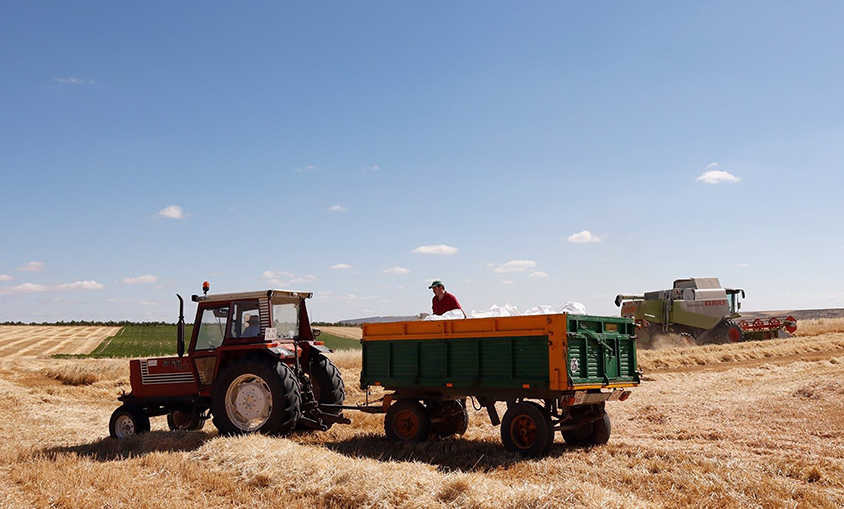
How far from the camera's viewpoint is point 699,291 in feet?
103

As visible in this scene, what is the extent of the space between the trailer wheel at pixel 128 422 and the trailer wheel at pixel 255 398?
176 cm

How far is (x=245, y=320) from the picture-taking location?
11.1 meters

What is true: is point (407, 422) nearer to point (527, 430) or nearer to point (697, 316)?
point (527, 430)

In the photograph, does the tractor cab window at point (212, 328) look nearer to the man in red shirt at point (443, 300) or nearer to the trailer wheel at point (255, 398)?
the trailer wheel at point (255, 398)

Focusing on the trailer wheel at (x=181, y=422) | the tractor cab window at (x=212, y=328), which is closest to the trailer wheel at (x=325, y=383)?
the tractor cab window at (x=212, y=328)

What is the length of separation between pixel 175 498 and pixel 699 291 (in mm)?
28527

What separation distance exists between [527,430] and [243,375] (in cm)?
428

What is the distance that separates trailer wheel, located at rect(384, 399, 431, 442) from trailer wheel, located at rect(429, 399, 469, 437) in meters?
0.29

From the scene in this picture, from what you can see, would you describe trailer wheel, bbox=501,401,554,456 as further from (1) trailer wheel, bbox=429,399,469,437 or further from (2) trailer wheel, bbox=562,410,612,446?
(1) trailer wheel, bbox=429,399,469,437

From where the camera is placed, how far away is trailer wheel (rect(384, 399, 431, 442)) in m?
10.5

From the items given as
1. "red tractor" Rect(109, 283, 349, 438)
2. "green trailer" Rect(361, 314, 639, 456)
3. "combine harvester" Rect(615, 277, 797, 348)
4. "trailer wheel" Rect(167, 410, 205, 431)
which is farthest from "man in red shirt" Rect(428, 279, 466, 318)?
"combine harvester" Rect(615, 277, 797, 348)

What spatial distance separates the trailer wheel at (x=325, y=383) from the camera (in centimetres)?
1166

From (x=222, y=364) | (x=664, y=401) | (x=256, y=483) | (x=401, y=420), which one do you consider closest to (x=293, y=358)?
(x=222, y=364)

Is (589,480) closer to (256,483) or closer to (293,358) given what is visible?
(256,483)
